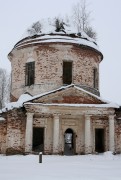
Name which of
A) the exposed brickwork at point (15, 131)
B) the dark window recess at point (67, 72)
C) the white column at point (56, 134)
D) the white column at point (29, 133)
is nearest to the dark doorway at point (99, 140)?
the dark window recess at point (67, 72)

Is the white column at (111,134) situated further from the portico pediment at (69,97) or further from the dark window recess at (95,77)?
the dark window recess at (95,77)

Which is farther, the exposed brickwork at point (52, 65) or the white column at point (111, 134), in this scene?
the exposed brickwork at point (52, 65)

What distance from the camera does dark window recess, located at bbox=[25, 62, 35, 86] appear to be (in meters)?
21.6

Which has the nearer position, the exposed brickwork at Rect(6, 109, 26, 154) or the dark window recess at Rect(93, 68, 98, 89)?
the exposed brickwork at Rect(6, 109, 26, 154)

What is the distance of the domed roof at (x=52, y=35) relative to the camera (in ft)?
69.8

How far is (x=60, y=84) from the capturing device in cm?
2092

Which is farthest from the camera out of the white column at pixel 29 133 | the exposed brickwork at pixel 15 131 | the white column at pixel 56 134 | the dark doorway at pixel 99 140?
the dark doorway at pixel 99 140

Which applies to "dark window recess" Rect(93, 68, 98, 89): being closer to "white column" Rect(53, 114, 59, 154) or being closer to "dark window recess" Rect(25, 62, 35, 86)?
"dark window recess" Rect(25, 62, 35, 86)

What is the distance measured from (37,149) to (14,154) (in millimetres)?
1932

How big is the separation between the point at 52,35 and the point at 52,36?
0.18 metres

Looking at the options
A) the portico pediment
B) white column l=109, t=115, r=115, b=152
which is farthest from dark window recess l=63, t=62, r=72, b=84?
white column l=109, t=115, r=115, b=152

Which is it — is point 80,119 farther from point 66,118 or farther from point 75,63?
point 75,63

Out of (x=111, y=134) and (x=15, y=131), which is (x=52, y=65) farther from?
(x=111, y=134)

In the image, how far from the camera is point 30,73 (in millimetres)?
21719
